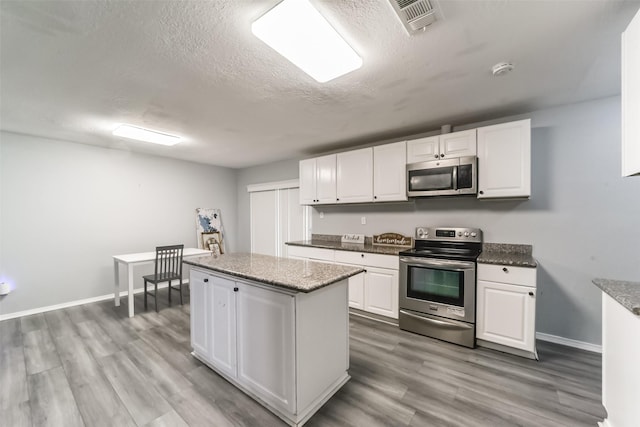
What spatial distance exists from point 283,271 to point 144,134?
2885 mm

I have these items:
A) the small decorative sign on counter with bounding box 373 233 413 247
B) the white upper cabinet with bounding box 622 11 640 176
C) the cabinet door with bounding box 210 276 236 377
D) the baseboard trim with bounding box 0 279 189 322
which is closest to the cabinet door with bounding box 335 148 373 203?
the small decorative sign on counter with bounding box 373 233 413 247

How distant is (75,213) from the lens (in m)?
3.77

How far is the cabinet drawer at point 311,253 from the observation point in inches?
143

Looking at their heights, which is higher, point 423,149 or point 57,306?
point 423,149

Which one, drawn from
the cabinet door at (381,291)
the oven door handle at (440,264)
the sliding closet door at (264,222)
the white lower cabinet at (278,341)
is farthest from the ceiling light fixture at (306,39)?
the sliding closet door at (264,222)

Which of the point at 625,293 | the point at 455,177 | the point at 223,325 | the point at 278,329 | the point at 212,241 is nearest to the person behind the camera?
the point at 625,293

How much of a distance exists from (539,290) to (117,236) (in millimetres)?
5918

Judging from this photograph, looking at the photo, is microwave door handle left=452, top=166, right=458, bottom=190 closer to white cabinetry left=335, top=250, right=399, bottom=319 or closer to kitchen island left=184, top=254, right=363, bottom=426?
white cabinetry left=335, top=250, right=399, bottom=319

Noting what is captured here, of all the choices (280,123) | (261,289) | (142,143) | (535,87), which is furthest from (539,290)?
(142,143)

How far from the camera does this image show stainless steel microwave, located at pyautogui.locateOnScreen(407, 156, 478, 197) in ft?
8.94

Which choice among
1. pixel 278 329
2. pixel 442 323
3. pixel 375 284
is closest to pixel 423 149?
pixel 375 284

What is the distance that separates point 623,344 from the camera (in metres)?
1.26

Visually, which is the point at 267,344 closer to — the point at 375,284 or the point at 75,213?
the point at 375,284

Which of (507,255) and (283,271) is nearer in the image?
(283,271)
